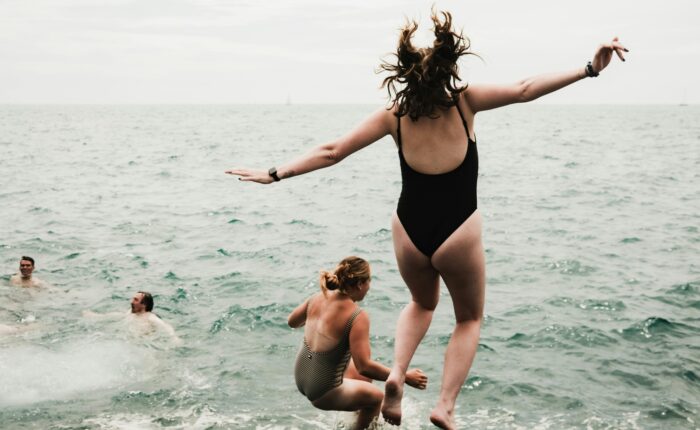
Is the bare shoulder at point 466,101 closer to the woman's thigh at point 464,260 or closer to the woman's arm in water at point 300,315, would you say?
Answer: the woman's thigh at point 464,260

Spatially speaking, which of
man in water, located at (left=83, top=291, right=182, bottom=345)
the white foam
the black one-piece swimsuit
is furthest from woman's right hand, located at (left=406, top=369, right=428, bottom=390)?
man in water, located at (left=83, top=291, right=182, bottom=345)

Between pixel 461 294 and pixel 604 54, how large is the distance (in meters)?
1.76

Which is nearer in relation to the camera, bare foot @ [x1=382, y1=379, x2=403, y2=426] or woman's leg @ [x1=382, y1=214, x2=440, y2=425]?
woman's leg @ [x1=382, y1=214, x2=440, y2=425]

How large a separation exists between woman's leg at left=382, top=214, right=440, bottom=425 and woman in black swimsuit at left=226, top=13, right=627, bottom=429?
0.01m

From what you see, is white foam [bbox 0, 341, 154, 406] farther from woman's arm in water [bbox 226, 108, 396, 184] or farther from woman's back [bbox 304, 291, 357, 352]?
woman's arm in water [bbox 226, 108, 396, 184]

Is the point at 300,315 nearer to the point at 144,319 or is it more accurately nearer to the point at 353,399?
the point at 353,399

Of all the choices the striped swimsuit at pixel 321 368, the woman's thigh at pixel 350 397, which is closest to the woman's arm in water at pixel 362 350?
the striped swimsuit at pixel 321 368

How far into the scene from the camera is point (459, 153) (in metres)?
4.45

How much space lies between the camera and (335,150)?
14.9ft

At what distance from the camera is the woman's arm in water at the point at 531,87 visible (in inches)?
164

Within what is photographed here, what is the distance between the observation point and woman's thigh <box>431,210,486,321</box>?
454 cm

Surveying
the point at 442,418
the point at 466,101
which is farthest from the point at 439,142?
the point at 442,418

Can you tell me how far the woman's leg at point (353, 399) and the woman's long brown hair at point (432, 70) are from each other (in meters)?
3.79

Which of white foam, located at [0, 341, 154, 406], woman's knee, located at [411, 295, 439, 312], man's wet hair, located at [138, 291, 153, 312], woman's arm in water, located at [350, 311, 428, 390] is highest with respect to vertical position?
woman's knee, located at [411, 295, 439, 312]
